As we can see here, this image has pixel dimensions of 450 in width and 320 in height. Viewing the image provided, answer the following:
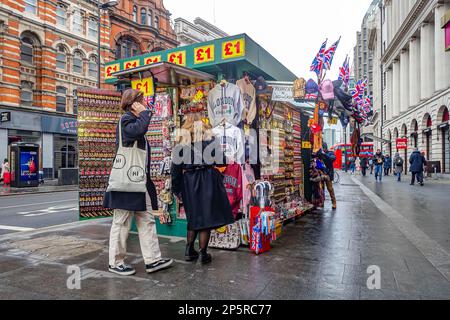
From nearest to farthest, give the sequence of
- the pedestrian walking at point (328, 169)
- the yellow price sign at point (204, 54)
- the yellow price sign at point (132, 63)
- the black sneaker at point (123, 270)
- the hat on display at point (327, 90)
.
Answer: the black sneaker at point (123, 270) < the yellow price sign at point (204, 54) < the hat on display at point (327, 90) < the yellow price sign at point (132, 63) < the pedestrian walking at point (328, 169)

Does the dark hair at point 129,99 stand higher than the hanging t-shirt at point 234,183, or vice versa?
the dark hair at point 129,99

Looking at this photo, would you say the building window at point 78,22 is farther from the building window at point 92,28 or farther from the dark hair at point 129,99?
the dark hair at point 129,99

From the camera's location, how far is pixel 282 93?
579 centimetres

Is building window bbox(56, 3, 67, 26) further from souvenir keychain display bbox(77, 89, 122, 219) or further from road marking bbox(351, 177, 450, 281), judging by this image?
road marking bbox(351, 177, 450, 281)

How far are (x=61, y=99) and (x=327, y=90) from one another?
1042 inches

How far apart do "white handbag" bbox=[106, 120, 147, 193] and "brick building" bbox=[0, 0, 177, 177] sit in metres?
21.1

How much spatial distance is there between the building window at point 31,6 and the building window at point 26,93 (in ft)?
18.0

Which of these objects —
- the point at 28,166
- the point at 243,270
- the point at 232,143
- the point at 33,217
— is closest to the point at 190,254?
the point at 243,270

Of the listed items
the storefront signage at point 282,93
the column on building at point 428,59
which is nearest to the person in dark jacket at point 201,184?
the storefront signage at point 282,93

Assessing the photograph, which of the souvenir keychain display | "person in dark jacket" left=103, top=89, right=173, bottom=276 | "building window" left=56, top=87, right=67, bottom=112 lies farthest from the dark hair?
"building window" left=56, top=87, right=67, bottom=112

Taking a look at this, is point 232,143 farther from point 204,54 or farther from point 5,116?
point 5,116

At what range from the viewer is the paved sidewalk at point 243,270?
3.34 metres

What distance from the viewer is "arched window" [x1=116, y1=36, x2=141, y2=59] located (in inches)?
1282
